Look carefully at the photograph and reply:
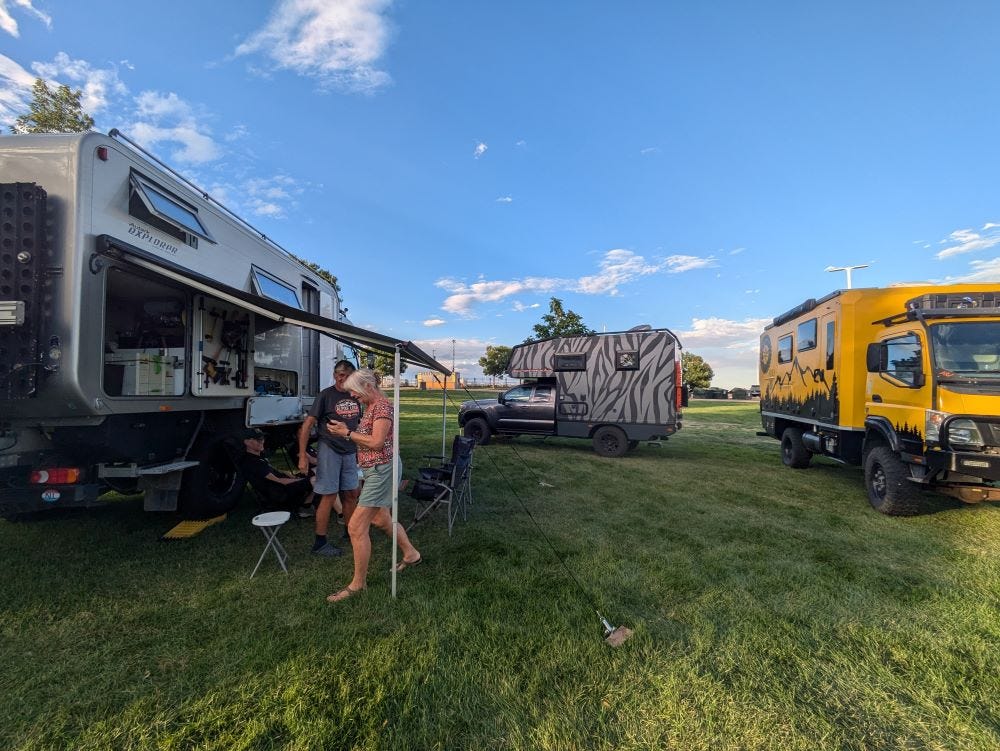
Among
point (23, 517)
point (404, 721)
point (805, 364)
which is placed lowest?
point (404, 721)

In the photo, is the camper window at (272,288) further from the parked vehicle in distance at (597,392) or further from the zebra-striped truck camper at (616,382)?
the zebra-striped truck camper at (616,382)

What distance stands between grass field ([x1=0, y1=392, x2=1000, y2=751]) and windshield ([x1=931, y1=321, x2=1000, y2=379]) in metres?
1.81

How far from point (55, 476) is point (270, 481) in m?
1.82

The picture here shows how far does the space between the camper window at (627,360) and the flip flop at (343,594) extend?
25.1 ft

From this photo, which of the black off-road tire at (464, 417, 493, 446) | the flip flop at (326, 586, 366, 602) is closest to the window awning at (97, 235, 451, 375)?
the flip flop at (326, 586, 366, 602)

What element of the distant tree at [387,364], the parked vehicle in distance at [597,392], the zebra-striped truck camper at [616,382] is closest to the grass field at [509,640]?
the distant tree at [387,364]

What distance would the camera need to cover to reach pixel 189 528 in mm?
4574

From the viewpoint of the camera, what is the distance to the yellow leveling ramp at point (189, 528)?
14.3 ft

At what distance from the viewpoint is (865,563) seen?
4.07 metres

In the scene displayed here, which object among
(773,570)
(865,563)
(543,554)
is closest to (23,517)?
(543,554)

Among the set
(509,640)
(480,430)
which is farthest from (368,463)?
(480,430)

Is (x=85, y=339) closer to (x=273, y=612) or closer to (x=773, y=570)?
(x=273, y=612)

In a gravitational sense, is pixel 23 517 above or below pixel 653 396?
below

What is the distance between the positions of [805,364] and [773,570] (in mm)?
5341
